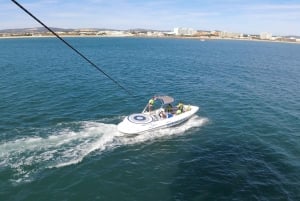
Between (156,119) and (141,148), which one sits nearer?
(141,148)

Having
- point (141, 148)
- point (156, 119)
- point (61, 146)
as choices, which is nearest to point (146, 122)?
point (156, 119)

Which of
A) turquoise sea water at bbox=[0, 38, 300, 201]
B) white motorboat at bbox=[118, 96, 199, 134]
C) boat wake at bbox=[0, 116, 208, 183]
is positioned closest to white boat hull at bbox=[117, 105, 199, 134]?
white motorboat at bbox=[118, 96, 199, 134]

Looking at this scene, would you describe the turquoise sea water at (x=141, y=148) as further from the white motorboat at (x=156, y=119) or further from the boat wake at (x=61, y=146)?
the white motorboat at (x=156, y=119)

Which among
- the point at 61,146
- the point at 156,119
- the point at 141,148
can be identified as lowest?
the point at 141,148

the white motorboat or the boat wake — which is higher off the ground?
the white motorboat

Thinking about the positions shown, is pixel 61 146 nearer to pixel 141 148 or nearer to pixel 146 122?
pixel 141 148

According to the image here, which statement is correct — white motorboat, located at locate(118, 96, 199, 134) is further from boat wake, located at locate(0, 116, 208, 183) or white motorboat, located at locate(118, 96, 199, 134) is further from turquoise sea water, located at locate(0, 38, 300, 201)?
turquoise sea water, located at locate(0, 38, 300, 201)

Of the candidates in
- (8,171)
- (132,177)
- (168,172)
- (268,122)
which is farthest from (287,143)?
(8,171)
